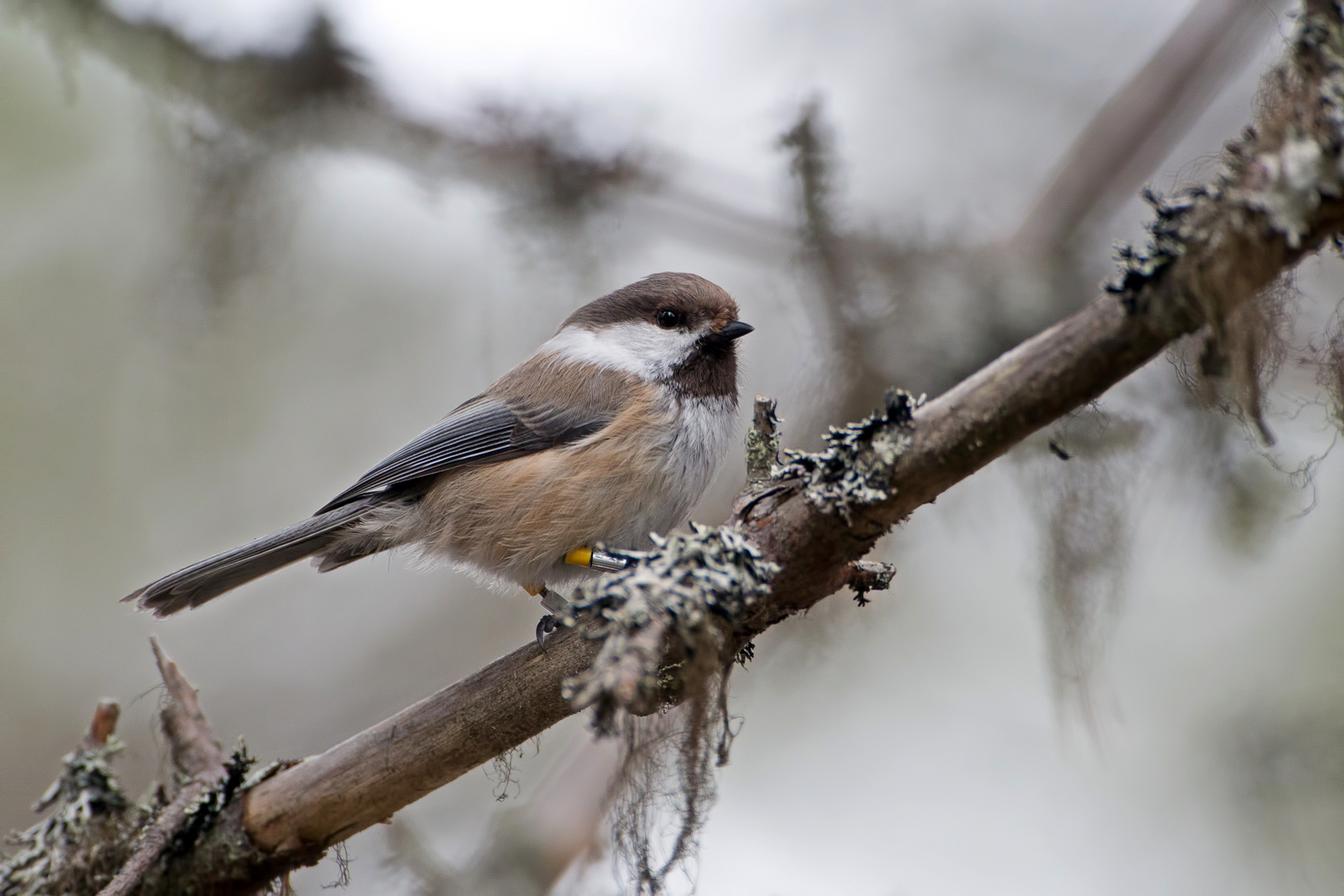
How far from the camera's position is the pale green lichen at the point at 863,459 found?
1.60 metres

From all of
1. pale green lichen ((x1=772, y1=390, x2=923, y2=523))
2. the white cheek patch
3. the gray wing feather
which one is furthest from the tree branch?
the white cheek patch

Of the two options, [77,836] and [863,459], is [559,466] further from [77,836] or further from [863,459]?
[77,836]

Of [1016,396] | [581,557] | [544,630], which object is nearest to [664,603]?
[1016,396]

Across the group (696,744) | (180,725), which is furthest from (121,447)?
(696,744)

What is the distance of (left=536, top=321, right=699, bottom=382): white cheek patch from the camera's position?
9.73 ft

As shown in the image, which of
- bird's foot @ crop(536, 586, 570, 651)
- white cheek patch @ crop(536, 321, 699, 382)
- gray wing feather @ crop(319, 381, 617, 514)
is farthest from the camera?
white cheek patch @ crop(536, 321, 699, 382)

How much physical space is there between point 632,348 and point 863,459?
1.58 meters

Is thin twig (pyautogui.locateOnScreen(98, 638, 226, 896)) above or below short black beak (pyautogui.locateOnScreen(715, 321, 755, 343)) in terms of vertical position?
below

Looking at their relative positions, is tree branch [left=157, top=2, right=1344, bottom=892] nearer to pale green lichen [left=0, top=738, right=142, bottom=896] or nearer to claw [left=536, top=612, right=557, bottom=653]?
claw [left=536, top=612, right=557, bottom=653]

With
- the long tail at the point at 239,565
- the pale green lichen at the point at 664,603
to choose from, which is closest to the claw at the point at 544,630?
the pale green lichen at the point at 664,603

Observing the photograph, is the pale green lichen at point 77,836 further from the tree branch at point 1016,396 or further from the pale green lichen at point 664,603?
the pale green lichen at point 664,603

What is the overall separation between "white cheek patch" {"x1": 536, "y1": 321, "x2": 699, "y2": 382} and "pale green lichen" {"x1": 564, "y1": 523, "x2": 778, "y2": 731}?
120cm

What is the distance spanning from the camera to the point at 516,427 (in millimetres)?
2963

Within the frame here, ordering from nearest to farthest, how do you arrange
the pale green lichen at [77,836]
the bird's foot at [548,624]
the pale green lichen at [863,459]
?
the pale green lichen at [863,459] → the bird's foot at [548,624] → the pale green lichen at [77,836]
